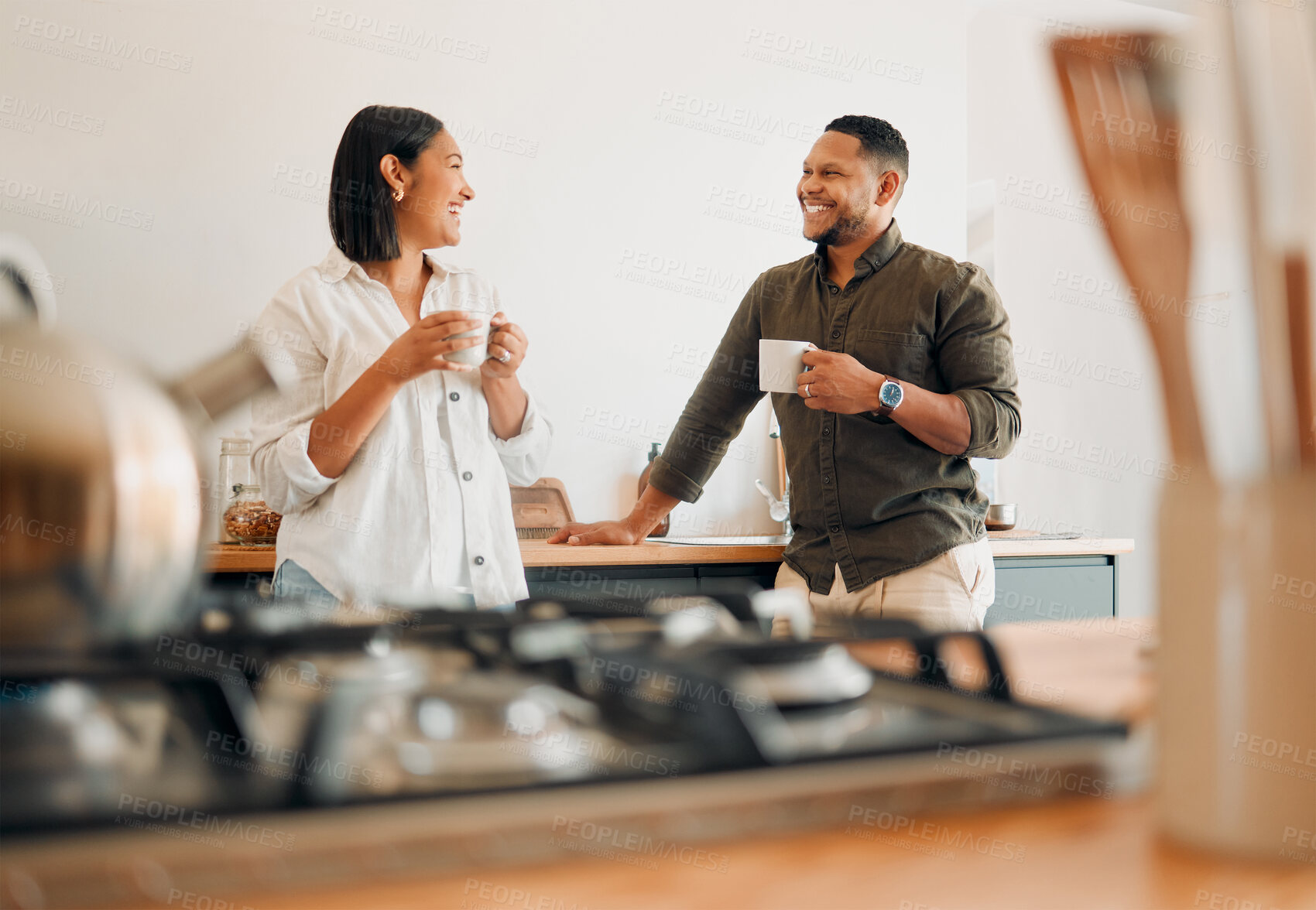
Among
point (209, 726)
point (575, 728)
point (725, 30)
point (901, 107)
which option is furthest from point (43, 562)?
point (901, 107)

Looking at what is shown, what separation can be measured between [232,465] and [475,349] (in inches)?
50.7

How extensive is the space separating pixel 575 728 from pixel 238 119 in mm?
2604

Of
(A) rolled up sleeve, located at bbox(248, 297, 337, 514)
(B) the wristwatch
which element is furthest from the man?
(A) rolled up sleeve, located at bbox(248, 297, 337, 514)

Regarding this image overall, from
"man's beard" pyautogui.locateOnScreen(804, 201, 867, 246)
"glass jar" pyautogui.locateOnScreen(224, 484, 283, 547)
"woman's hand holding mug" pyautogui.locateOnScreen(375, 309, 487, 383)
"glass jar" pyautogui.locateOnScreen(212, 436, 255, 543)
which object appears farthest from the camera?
"glass jar" pyautogui.locateOnScreen(212, 436, 255, 543)

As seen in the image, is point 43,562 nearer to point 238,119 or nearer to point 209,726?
point 209,726

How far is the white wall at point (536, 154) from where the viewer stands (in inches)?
101

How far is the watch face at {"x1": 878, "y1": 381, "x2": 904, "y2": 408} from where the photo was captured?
67.9 inches

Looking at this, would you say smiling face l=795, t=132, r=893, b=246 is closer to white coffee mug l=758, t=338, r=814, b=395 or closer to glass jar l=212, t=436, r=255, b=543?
white coffee mug l=758, t=338, r=814, b=395

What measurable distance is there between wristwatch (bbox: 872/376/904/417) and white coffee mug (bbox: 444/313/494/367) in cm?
62

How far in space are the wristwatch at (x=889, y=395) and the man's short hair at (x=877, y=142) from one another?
0.52 m

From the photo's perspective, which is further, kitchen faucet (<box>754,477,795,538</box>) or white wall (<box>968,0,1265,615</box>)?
white wall (<box>968,0,1265,615</box>)

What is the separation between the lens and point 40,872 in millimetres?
330

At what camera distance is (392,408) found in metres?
1.55

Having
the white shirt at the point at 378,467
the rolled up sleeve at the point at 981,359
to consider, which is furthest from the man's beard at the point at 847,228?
the white shirt at the point at 378,467
